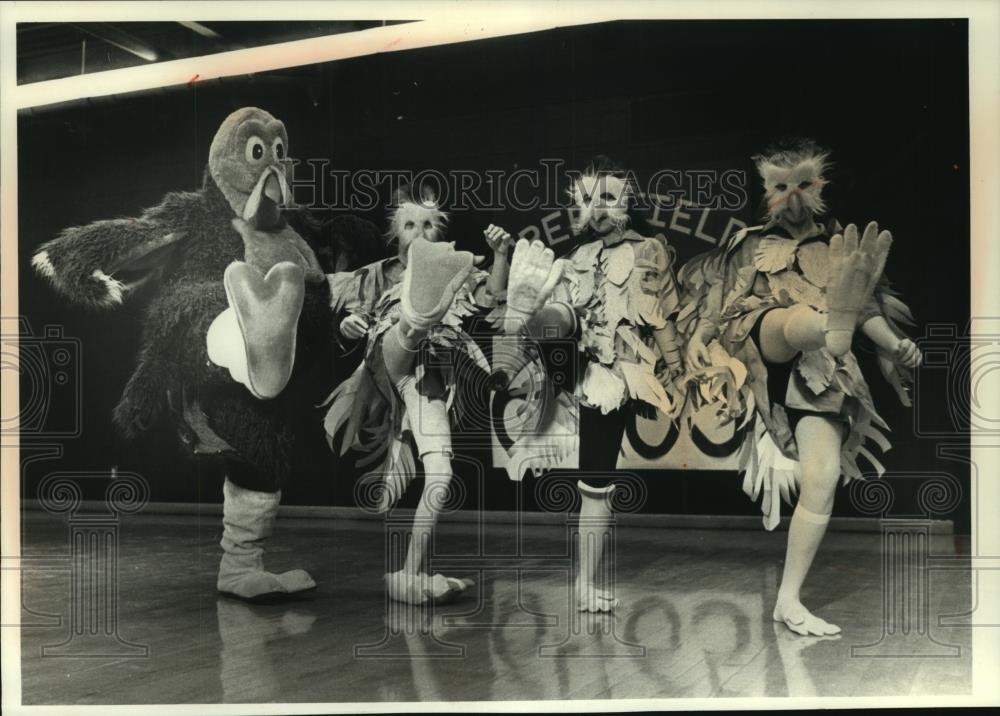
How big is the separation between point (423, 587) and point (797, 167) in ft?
6.92

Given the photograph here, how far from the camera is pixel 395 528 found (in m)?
4.79

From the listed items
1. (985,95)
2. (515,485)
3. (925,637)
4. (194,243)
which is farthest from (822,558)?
(194,243)

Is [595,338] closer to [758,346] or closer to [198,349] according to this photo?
[758,346]

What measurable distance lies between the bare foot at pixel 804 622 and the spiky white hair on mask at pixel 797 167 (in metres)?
1.50

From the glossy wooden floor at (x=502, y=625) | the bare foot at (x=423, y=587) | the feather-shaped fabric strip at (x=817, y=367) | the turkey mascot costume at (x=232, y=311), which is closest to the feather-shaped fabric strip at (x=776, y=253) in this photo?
the feather-shaped fabric strip at (x=817, y=367)

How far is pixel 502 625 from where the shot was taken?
473 centimetres

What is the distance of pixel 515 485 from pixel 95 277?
1.76m

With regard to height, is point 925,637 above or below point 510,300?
below

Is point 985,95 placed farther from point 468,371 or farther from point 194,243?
point 194,243

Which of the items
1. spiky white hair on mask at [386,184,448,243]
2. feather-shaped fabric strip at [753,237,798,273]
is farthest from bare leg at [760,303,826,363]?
spiky white hair on mask at [386,184,448,243]

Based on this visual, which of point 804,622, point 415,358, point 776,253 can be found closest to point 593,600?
point 804,622

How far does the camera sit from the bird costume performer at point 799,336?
15.6ft

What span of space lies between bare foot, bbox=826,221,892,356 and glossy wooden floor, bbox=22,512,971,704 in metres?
0.77

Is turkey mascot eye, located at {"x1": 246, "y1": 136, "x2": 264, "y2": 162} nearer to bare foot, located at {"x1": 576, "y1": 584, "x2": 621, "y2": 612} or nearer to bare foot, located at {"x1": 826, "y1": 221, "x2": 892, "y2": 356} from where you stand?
bare foot, located at {"x1": 576, "y1": 584, "x2": 621, "y2": 612}
